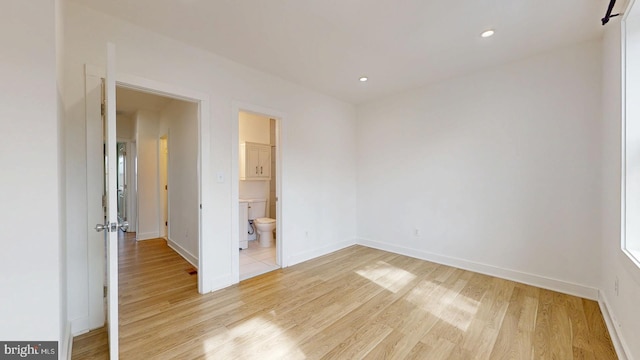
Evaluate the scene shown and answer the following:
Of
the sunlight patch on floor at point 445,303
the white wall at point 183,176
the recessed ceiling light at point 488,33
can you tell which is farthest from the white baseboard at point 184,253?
the recessed ceiling light at point 488,33

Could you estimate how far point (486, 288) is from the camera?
2.75 meters

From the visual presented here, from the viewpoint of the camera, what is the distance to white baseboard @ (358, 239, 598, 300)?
2.55m

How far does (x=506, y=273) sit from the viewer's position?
9.79 ft

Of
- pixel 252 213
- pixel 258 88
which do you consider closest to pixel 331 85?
pixel 258 88

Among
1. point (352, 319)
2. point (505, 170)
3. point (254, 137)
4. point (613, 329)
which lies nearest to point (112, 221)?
point (352, 319)

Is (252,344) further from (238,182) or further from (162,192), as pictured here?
(162,192)

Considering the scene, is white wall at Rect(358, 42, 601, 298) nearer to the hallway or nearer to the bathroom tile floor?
the bathroom tile floor

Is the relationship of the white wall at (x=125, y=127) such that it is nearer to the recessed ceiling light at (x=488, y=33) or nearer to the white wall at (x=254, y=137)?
the white wall at (x=254, y=137)

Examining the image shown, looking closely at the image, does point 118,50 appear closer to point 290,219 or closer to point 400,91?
point 290,219

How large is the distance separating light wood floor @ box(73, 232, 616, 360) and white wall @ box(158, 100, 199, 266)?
0.70 m

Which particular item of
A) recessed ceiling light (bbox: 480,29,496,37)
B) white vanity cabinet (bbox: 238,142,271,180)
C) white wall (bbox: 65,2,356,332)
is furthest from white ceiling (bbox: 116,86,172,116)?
recessed ceiling light (bbox: 480,29,496,37)

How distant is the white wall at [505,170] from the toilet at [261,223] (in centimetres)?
205

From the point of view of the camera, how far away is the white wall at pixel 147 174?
4.94m

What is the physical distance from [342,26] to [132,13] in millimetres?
1787
